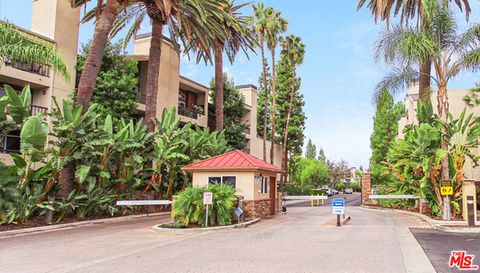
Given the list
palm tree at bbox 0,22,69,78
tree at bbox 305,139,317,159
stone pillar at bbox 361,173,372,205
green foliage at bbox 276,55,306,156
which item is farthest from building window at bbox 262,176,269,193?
tree at bbox 305,139,317,159

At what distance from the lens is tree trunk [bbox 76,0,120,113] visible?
19.3 metres

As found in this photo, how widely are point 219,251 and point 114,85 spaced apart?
17473 mm

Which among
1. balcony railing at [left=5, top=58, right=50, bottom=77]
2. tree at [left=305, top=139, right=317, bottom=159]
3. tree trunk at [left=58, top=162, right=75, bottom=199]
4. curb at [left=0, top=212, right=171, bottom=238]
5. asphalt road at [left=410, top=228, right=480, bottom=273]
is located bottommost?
curb at [left=0, top=212, right=171, bottom=238]

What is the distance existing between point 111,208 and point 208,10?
13.0 meters

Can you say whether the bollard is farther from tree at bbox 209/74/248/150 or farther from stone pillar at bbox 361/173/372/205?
tree at bbox 209/74/248/150

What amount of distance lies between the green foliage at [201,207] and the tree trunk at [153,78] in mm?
8226

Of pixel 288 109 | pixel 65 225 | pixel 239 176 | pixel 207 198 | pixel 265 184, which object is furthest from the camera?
pixel 288 109

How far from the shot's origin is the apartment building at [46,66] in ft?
73.6

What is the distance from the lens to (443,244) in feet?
40.3

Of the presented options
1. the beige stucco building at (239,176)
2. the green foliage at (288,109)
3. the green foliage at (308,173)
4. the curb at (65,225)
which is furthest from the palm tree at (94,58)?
the green foliage at (308,173)

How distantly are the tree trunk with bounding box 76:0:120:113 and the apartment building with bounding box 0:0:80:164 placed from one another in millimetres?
4108

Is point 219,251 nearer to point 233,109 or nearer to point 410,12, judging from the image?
point 410,12

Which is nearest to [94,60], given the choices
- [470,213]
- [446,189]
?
[446,189]

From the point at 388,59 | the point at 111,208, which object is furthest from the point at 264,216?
the point at 388,59
